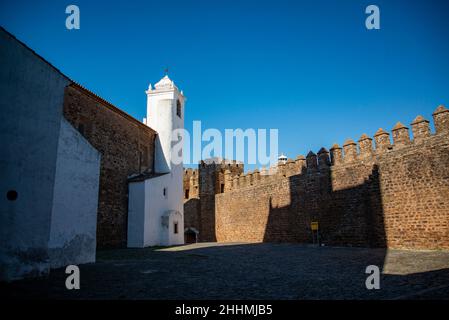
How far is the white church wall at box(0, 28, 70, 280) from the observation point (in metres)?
5.93

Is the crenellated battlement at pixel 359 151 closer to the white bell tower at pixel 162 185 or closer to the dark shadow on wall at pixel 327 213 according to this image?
the dark shadow on wall at pixel 327 213

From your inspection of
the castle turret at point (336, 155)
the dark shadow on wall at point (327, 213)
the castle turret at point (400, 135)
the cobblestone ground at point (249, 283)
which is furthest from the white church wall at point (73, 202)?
the castle turret at point (400, 135)

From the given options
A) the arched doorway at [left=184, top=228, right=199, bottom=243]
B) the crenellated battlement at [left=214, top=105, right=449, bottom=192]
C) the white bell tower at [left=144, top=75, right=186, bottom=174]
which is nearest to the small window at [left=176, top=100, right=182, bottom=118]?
the white bell tower at [left=144, top=75, right=186, bottom=174]

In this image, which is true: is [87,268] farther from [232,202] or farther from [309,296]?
[232,202]

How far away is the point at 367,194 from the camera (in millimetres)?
12938

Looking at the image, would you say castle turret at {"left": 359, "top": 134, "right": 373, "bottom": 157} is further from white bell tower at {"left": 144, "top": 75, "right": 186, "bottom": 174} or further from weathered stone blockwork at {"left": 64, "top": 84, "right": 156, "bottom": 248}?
weathered stone blockwork at {"left": 64, "top": 84, "right": 156, "bottom": 248}

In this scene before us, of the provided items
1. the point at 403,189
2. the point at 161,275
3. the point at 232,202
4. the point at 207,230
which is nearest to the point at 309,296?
the point at 161,275

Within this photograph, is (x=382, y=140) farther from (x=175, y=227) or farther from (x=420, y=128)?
(x=175, y=227)

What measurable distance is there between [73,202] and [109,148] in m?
7.89

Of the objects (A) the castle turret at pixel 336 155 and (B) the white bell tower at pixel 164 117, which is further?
(B) the white bell tower at pixel 164 117

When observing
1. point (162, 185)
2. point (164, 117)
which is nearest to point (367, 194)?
point (162, 185)

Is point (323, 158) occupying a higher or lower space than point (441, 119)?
lower

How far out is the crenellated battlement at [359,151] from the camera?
10.8m

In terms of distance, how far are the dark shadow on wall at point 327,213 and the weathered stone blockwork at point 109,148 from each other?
344 inches
